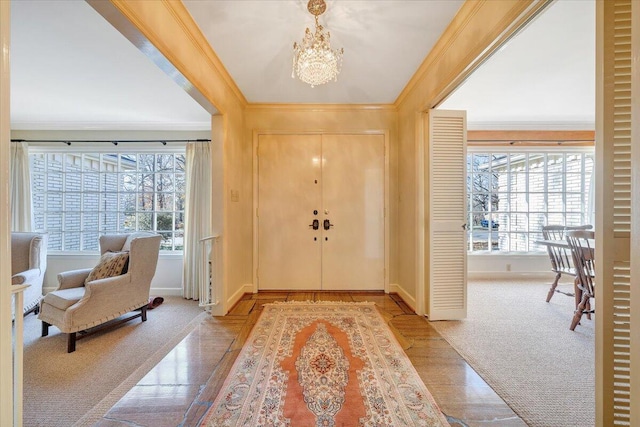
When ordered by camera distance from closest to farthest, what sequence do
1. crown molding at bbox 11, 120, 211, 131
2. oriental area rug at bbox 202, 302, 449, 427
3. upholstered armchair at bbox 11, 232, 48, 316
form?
oriental area rug at bbox 202, 302, 449, 427 < upholstered armchair at bbox 11, 232, 48, 316 < crown molding at bbox 11, 120, 211, 131

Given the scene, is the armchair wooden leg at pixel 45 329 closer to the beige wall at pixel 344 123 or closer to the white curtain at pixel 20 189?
the white curtain at pixel 20 189

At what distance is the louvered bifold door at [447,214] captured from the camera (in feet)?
9.07

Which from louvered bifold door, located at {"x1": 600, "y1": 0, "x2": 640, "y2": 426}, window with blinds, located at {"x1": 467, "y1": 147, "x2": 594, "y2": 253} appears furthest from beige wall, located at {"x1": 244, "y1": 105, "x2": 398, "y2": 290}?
louvered bifold door, located at {"x1": 600, "y1": 0, "x2": 640, "y2": 426}

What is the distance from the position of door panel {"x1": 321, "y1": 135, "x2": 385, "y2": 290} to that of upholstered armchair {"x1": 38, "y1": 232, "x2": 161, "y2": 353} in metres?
2.24

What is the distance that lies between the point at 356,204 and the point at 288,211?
98 centimetres

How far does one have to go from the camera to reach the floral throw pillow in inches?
112

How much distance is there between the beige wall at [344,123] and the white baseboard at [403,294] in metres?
0.07

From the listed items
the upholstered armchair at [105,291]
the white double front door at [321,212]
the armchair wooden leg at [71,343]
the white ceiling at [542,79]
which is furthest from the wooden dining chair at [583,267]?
the armchair wooden leg at [71,343]

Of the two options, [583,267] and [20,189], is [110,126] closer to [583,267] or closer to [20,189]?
[20,189]

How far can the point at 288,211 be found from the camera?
3.71 meters

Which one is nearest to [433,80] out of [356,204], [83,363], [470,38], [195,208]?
[470,38]

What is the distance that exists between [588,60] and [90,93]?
5584 millimetres

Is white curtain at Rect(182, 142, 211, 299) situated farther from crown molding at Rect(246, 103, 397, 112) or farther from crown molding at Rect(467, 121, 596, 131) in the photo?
crown molding at Rect(467, 121, 596, 131)

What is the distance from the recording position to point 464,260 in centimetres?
279
